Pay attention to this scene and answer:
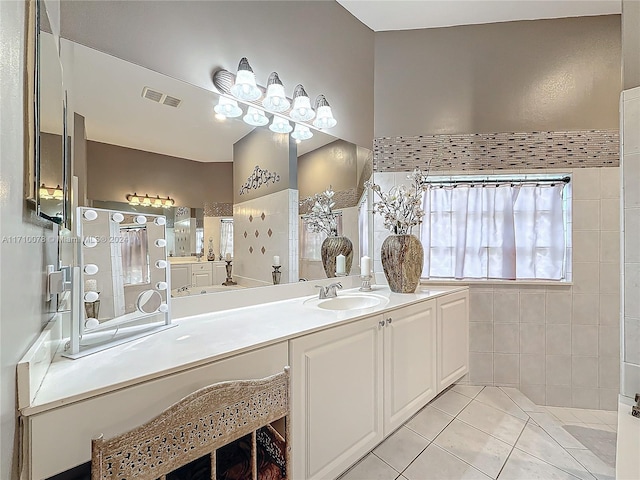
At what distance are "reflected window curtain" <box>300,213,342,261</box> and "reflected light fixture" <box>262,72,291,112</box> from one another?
69 cm

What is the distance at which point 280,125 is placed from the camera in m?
1.98

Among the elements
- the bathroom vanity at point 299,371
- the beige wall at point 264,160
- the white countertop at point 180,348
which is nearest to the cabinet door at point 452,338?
the bathroom vanity at point 299,371

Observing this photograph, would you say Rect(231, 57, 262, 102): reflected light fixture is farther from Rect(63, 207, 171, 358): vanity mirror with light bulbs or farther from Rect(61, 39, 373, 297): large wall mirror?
Rect(63, 207, 171, 358): vanity mirror with light bulbs

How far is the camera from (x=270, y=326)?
1400 mm

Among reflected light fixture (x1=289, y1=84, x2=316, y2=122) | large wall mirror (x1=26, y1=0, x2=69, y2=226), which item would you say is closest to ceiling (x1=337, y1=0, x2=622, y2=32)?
reflected light fixture (x1=289, y1=84, x2=316, y2=122)

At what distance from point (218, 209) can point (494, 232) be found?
2.19 m

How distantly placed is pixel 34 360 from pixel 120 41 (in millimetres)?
1303

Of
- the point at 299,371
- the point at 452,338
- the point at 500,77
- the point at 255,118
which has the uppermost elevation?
the point at 500,77

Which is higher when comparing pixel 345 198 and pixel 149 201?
pixel 345 198

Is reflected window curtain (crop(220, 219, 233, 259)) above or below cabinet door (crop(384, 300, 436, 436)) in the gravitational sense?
above

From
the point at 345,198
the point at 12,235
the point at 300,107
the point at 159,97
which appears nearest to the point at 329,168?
the point at 345,198

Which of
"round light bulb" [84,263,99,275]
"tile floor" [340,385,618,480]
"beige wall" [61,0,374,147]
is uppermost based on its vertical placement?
"beige wall" [61,0,374,147]

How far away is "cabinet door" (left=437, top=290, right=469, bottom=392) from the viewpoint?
224cm

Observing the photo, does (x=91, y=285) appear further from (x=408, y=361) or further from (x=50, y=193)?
(x=408, y=361)
